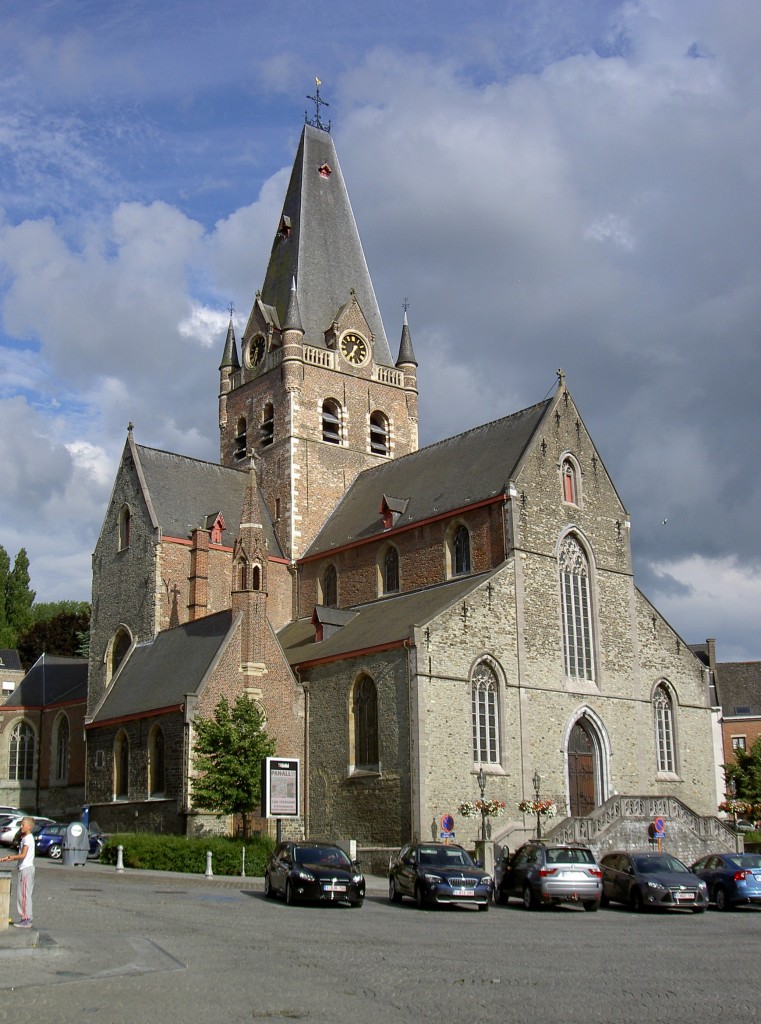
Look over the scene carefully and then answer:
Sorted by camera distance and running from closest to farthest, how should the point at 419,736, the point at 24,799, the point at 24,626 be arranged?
the point at 419,736 < the point at 24,799 < the point at 24,626

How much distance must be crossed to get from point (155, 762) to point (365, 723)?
24.0 feet

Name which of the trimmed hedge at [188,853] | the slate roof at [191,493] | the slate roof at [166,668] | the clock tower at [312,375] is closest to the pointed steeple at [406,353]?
the clock tower at [312,375]

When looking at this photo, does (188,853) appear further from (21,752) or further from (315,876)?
(21,752)

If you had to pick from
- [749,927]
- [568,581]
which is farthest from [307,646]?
[749,927]

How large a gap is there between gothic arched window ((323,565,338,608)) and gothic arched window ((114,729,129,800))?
886 cm

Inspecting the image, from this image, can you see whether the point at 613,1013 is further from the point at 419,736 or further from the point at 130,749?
the point at 130,749

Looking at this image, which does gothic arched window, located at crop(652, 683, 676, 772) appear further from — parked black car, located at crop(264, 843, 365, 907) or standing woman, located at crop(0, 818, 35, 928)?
standing woman, located at crop(0, 818, 35, 928)

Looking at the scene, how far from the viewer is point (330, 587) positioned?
42531mm

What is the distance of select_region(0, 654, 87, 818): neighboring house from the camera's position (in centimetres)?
4700

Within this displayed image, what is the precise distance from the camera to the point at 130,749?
37.2m

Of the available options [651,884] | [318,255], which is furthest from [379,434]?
[651,884]

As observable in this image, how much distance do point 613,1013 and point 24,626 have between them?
244 ft

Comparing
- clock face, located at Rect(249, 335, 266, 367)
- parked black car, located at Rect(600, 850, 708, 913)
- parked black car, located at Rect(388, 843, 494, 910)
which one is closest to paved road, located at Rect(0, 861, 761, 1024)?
parked black car, located at Rect(388, 843, 494, 910)

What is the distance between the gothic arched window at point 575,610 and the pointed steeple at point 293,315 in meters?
16.6
